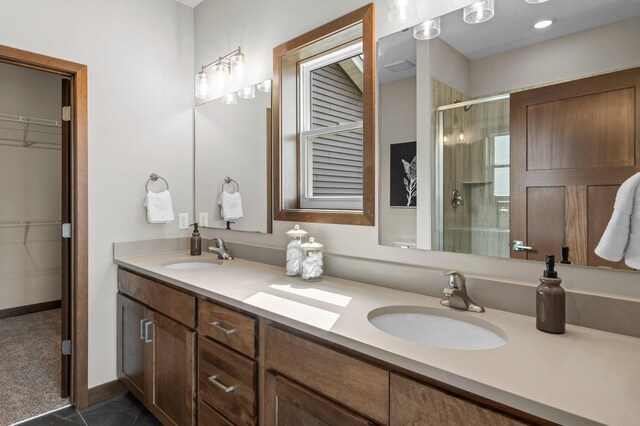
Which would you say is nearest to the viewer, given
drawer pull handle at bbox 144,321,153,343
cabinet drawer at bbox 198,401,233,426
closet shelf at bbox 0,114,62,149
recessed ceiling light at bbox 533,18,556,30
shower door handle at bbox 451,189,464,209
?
recessed ceiling light at bbox 533,18,556,30

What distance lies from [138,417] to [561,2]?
2.69m

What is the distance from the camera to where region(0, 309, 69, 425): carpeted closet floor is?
2.13 metres

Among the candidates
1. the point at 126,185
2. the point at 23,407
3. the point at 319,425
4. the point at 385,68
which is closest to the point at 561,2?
the point at 385,68

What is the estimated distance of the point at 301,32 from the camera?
195 centimetres

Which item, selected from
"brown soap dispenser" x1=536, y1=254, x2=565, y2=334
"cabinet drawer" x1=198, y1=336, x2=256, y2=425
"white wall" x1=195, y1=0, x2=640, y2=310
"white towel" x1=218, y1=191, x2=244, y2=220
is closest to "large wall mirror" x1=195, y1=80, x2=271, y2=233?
"white towel" x1=218, y1=191, x2=244, y2=220

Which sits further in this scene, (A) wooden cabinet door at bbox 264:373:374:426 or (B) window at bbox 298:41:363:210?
(B) window at bbox 298:41:363:210

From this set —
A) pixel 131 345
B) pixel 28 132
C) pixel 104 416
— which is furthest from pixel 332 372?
pixel 28 132

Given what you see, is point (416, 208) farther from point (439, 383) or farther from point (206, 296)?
point (206, 296)

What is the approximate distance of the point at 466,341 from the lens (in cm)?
118

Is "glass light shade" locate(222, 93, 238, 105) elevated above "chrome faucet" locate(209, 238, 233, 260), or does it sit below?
above

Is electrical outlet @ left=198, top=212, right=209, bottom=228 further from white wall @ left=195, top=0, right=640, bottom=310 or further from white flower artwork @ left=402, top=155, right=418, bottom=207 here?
white flower artwork @ left=402, top=155, right=418, bottom=207

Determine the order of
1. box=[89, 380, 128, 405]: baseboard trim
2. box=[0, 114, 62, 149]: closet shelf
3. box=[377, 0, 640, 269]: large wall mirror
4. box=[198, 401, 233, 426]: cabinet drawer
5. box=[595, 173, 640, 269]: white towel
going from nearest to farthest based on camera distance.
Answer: box=[595, 173, 640, 269]: white towel, box=[377, 0, 640, 269]: large wall mirror, box=[198, 401, 233, 426]: cabinet drawer, box=[89, 380, 128, 405]: baseboard trim, box=[0, 114, 62, 149]: closet shelf

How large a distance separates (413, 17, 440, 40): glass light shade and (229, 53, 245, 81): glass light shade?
123 centimetres

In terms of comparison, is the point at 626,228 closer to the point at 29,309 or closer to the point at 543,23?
the point at 543,23
